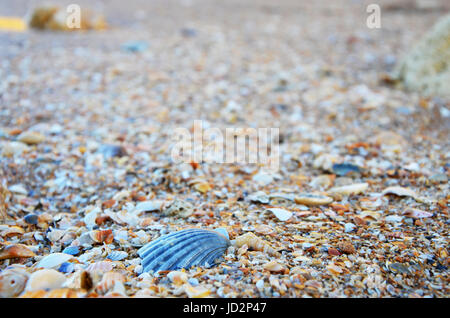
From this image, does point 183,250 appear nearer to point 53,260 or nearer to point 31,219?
point 53,260

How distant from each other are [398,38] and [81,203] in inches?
214

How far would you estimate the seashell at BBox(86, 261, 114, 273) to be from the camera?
5.70 feet

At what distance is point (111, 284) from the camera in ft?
5.28

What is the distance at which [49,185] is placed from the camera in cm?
274

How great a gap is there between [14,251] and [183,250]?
0.87 meters

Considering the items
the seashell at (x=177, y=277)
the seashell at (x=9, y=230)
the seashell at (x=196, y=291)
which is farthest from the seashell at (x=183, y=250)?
the seashell at (x=9, y=230)

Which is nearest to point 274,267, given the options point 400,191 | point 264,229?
point 264,229

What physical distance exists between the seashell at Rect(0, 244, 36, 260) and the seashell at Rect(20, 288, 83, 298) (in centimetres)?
41

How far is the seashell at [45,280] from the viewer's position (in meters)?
1.57

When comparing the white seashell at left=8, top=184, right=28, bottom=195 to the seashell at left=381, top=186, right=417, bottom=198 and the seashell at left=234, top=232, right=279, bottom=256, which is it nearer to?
the seashell at left=234, top=232, right=279, bottom=256

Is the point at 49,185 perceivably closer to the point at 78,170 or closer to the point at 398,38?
the point at 78,170

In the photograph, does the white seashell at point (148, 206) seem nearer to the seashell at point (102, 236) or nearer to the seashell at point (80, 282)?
the seashell at point (102, 236)

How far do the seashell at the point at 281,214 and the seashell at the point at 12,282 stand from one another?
1354mm
